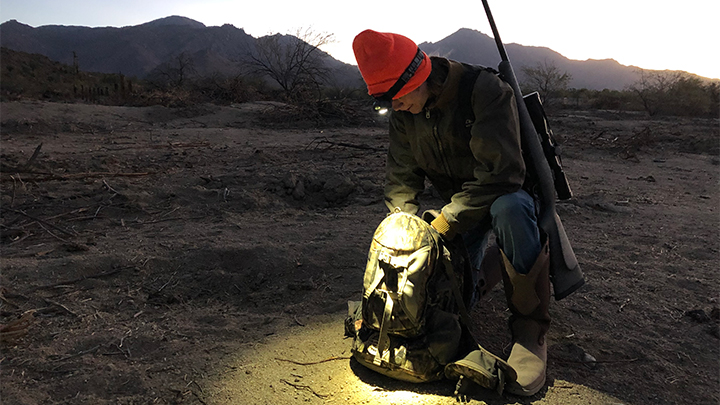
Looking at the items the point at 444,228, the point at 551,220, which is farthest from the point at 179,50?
the point at 551,220

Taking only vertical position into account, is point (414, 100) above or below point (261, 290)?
above

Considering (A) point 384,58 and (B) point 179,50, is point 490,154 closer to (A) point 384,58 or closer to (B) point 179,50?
(A) point 384,58

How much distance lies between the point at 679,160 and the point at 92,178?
9.43 m

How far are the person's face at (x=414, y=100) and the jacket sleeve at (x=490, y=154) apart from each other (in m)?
0.22

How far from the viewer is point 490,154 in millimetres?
1850

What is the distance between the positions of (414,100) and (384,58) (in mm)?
261

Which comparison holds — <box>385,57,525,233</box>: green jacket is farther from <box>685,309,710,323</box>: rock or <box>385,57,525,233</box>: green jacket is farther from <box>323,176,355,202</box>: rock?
<box>323,176,355,202</box>: rock

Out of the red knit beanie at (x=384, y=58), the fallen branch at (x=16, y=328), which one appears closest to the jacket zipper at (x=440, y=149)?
the red knit beanie at (x=384, y=58)

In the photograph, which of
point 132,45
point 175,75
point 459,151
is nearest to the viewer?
point 459,151

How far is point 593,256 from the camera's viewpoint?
337 centimetres

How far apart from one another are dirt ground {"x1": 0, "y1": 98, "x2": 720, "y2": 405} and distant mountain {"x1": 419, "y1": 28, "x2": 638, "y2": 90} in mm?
73177

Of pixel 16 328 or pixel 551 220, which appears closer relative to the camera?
pixel 551 220

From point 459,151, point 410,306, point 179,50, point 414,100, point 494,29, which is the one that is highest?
point 179,50

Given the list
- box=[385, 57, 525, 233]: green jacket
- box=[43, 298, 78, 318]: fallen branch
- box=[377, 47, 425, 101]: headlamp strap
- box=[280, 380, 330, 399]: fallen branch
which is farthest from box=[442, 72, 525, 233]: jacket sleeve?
box=[43, 298, 78, 318]: fallen branch
